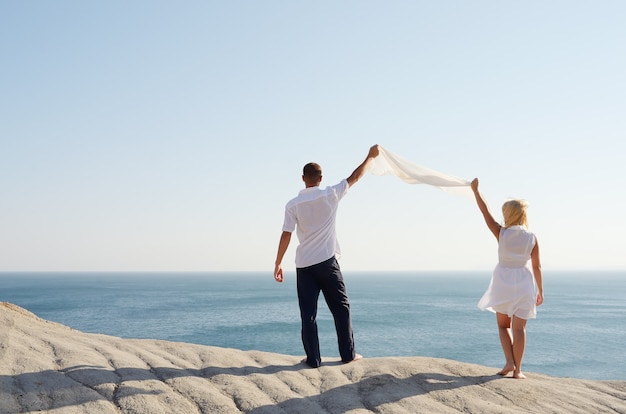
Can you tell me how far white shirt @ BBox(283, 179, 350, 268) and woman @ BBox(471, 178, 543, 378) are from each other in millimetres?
1944

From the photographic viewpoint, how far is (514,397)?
5.36 metres

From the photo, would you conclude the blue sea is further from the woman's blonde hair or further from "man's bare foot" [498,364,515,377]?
the woman's blonde hair

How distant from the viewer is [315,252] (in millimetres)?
6227

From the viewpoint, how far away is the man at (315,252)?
243 inches

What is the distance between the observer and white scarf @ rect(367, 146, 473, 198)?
7.25 metres

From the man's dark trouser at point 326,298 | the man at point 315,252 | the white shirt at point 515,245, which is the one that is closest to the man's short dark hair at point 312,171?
the man at point 315,252

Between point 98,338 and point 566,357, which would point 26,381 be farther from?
point 566,357

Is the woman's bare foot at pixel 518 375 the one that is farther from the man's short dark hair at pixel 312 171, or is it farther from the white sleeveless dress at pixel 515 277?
the man's short dark hair at pixel 312 171

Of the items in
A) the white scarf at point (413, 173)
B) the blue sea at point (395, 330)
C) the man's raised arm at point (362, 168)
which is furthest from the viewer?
the blue sea at point (395, 330)

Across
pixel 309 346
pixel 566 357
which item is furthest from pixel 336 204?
pixel 566 357

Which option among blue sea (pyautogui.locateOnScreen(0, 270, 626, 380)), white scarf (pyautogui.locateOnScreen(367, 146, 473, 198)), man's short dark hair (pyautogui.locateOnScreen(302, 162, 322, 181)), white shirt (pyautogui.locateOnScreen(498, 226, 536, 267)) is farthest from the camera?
blue sea (pyautogui.locateOnScreen(0, 270, 626, 380))

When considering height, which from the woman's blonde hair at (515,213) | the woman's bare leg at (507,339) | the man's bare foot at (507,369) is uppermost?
the woman's blonde hair at (515,213)

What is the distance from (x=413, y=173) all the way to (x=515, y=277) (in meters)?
2.13

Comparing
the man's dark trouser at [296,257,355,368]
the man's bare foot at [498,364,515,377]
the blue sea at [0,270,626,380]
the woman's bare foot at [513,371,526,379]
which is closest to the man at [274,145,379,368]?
the man's dark trouser at [296,257,355,368]
